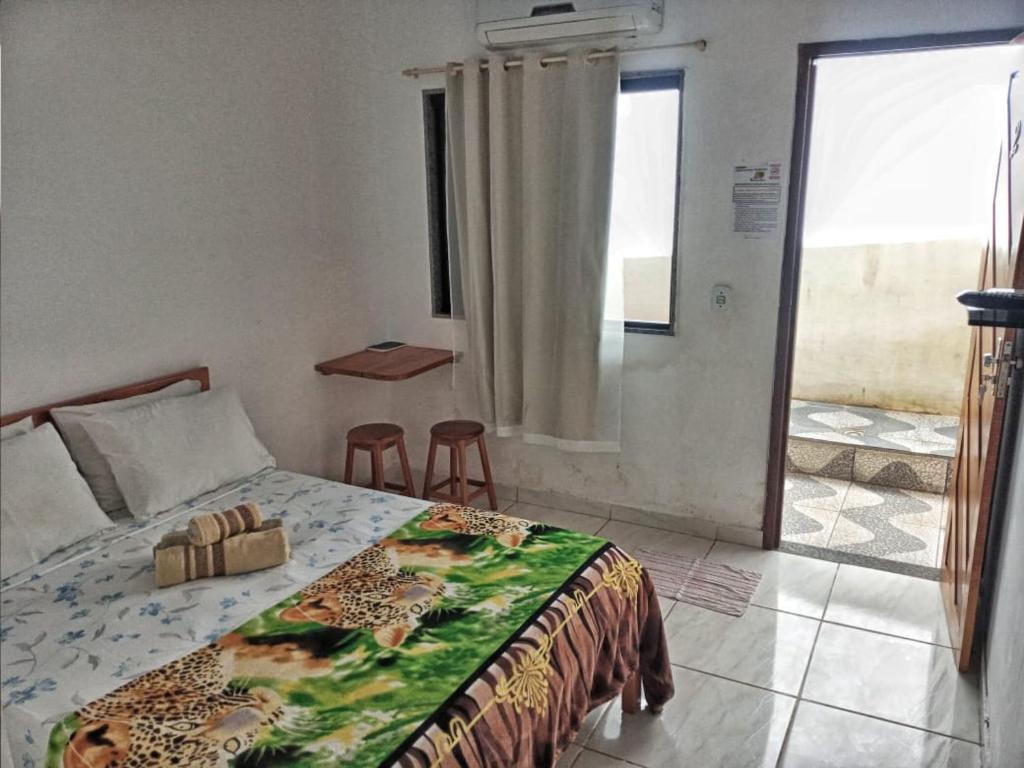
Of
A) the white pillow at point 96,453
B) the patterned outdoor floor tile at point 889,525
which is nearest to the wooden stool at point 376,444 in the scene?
the white pillow at point 96,453

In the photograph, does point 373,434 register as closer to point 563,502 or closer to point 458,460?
point 458,460

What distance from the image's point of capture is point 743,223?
2891mm

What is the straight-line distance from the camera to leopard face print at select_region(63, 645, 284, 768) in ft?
4.22

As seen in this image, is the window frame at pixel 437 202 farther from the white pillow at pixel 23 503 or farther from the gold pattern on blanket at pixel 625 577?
the white pillow at pixel 23 503

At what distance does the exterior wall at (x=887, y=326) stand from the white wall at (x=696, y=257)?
5.35ft

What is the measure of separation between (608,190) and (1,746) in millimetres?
2728

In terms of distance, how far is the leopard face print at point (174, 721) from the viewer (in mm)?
1285

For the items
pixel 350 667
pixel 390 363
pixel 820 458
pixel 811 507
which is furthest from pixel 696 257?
pixel 350 667

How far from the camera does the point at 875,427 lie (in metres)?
4.38

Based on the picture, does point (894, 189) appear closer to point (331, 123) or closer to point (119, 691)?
point (331, 123)

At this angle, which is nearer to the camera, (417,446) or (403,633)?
(403,633)

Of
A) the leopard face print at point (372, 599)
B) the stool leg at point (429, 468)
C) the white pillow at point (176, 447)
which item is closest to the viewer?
the leopard face print at point (372, 599)

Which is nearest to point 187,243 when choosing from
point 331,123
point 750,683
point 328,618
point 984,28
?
point 331,123

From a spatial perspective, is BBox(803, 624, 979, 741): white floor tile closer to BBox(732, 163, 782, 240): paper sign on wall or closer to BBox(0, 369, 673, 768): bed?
BBox(0, 369, 673, 768): bed
